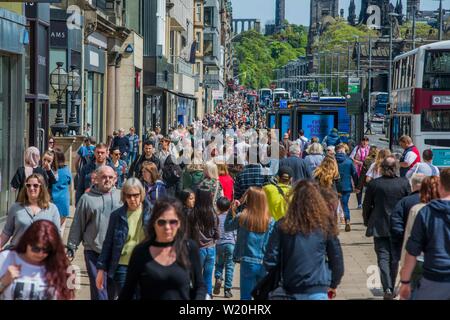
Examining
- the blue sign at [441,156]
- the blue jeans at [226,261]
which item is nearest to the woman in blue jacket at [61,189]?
the blue jeans at [226,261]

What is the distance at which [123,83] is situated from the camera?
144ft

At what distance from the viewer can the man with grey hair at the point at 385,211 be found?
12.5 metres

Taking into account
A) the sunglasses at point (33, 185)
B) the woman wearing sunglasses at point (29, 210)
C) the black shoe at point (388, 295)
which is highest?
the sunglasses at point (33, 185)

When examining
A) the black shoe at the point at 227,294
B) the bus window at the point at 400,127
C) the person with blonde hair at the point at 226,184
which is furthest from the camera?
the bus window at the point at 400,127

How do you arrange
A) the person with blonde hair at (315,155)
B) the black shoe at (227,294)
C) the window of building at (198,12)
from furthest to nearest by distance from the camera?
the window of building at (198,12)
the person with blonde hair at (315,155)
the black shoe at (227,294)

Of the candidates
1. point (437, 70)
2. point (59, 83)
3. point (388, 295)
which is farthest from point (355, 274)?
point (437, 70)

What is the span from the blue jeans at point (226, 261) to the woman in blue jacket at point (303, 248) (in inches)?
→ 182

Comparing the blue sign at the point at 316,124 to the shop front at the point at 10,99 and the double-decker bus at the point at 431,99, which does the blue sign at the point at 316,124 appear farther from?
the shop front at the point at 10,99

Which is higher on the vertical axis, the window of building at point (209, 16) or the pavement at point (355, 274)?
the window of building at point (209, 16)

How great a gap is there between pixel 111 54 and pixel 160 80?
12.5 meters

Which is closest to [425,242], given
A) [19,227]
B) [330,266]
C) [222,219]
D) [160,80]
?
[330,266]

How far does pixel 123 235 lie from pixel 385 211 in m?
4.19
